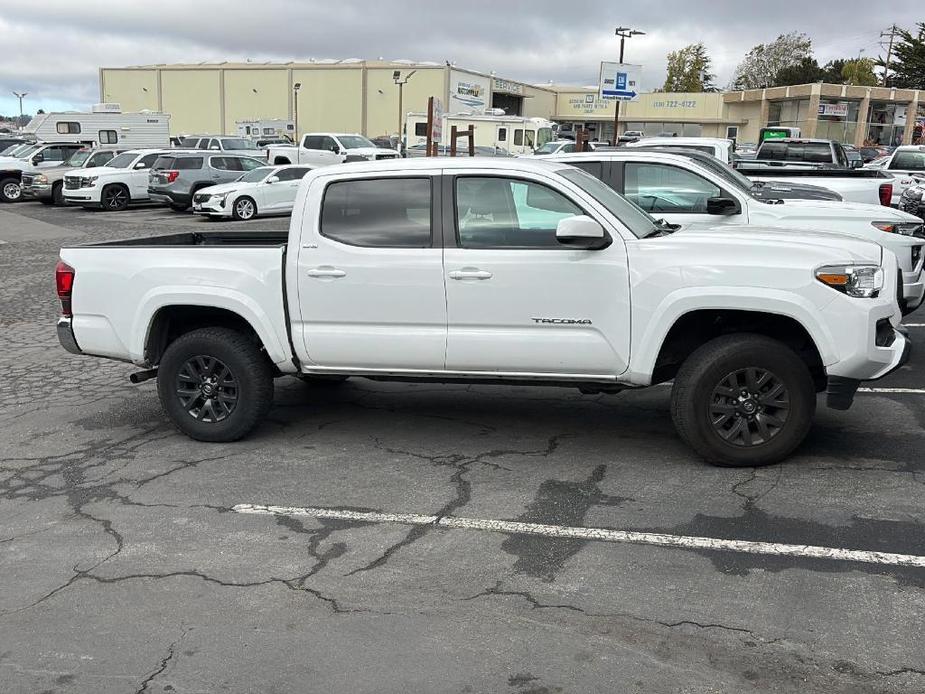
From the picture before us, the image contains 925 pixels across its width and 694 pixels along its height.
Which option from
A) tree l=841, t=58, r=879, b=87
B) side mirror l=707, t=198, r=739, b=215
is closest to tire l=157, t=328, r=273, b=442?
side mirror l=707, t=198, r=739, b=215

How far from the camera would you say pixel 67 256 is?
6352 millimetres

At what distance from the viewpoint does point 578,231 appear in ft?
17.3

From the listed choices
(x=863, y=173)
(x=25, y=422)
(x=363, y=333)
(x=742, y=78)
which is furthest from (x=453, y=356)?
(x=742, y=78)

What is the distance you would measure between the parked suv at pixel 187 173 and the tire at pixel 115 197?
114 centimetres

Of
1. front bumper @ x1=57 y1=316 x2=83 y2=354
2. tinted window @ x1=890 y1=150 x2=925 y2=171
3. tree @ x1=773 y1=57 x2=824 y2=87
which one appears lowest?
front bumper @ x1=57 y1=316 x2=83 y2=354

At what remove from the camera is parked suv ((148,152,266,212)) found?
26.2 meters

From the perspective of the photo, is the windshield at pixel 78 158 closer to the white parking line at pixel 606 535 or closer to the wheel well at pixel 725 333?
the white parking line at pixel 606 535

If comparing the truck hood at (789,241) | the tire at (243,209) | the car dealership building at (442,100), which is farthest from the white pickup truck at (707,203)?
the car dealership building at (442,100)

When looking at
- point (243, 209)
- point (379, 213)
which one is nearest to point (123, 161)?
point (243, 209)

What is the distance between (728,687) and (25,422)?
5.60m

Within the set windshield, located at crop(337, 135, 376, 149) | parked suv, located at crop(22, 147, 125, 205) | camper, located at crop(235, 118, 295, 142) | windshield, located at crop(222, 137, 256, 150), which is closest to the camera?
parked suv, located at crop(22, 147, 125, 205)

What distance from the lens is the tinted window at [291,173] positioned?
24.9 m

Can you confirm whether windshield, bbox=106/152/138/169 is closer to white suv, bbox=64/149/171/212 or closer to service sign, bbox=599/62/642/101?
white suv, bbox=64/149/171/212

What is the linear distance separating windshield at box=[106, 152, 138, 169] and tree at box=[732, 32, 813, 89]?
250ft
